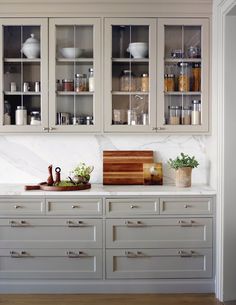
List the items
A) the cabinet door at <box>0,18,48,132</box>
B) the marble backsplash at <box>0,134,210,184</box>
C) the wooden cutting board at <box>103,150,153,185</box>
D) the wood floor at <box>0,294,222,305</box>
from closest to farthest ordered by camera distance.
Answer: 1. the wood floor at <box>0,294,222,305</box>
2. the cabinet door at <box>0,18,48,132</box>
3. the wooden cutting board at <box>103,150,153,185</box>
4. the marble backsplash at <box>0,134,210,184</box>

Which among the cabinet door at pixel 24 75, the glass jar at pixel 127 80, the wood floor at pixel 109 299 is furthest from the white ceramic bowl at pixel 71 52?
the wood floor at pixel 109 299

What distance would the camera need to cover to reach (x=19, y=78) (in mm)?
3957

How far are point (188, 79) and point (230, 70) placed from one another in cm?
48

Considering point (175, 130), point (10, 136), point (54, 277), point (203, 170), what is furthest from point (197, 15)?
point (54, 277)

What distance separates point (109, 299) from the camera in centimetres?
362

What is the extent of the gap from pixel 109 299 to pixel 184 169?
1.23 m

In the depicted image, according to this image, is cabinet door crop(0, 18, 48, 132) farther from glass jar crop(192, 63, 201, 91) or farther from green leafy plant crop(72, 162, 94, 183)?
glass jar crop(192, 63, 201, 91)

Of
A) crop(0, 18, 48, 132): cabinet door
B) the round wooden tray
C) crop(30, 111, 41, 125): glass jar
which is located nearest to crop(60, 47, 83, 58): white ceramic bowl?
crop(0, 18, 48, 132): cabinet door

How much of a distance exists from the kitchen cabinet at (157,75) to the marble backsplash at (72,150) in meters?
0.36

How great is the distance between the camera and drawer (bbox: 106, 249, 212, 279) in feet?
12.2

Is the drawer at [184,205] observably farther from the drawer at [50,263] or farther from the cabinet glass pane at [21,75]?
the cabinet glass pane at [21,75]

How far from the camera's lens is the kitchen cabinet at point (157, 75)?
3.92m

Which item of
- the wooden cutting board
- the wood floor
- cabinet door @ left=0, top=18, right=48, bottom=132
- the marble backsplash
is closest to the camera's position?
the wood floor

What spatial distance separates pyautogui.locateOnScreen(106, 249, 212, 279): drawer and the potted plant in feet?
1.91
